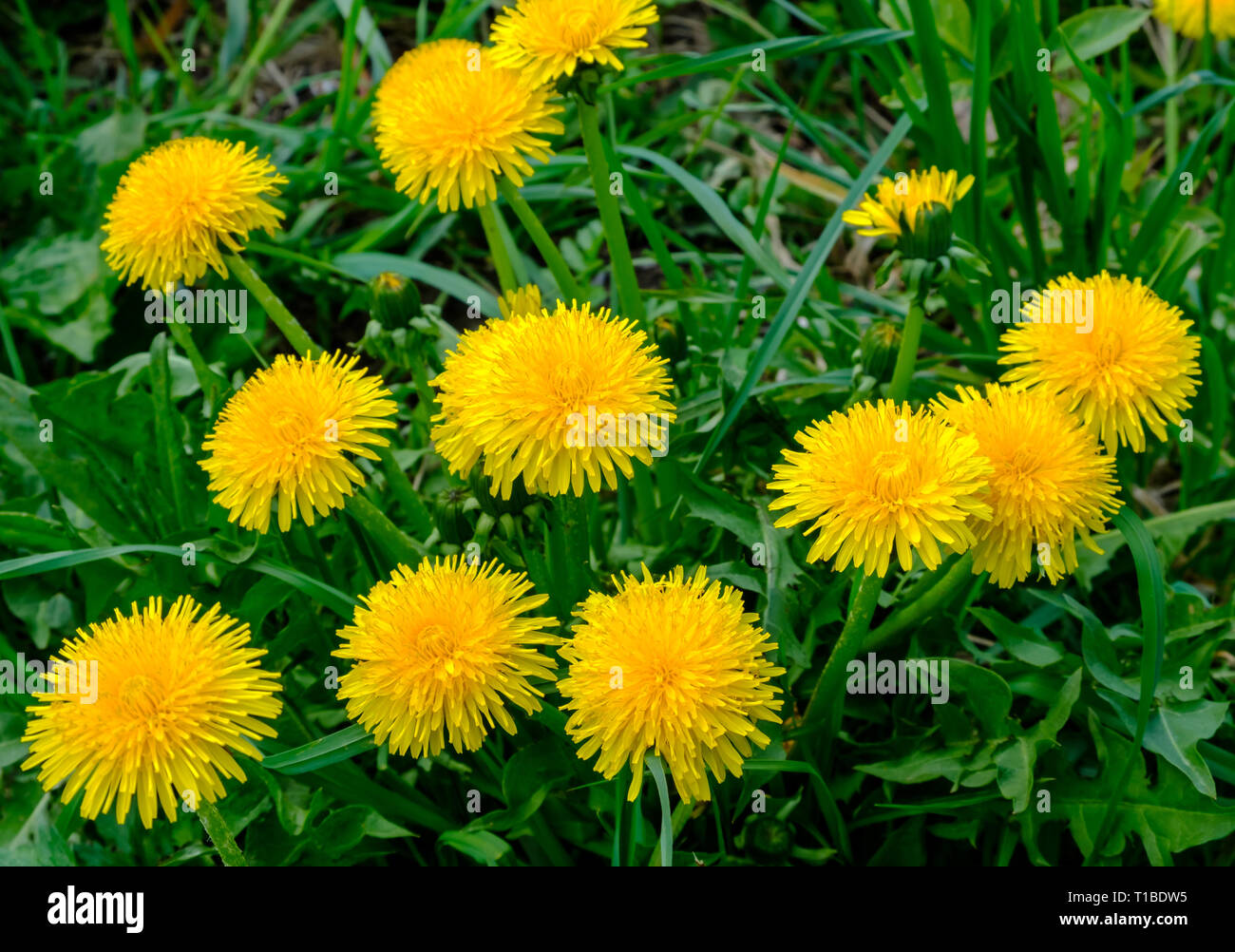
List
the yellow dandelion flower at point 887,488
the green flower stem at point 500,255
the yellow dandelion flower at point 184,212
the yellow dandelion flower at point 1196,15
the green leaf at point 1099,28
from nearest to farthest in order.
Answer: the yellow dandelion flower at point 887,488 < the yellow dandelion flower at point 184,212 < the green flower stem at point 500,255 < the green leaf at point 1099,28 < the yellow dandelion flower at point 1196,15

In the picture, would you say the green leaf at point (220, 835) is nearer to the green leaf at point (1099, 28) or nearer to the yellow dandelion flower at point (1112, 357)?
the yellow dandelion flower at point (1112, 357)

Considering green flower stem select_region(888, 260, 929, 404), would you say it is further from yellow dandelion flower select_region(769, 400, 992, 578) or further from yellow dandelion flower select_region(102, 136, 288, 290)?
yellow dandelion flower select_region(102, 136, 288, 290)

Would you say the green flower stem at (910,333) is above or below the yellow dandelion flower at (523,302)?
below

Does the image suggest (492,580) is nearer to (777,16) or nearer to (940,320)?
(940,320)

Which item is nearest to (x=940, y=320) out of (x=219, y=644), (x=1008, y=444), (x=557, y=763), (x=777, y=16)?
(x=777, y=16)

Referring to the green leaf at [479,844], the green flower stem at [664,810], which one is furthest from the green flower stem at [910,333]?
the green leaf at [479,844]

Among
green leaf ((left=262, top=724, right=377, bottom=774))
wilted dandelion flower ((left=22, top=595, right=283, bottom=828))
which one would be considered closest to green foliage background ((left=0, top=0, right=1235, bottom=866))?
green leaf ((left=262, top=724, right=377, bottom=774))

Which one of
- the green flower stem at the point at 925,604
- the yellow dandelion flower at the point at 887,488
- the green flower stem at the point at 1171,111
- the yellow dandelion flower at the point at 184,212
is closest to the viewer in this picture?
the yellow dandelion flower at the point at 887,488
